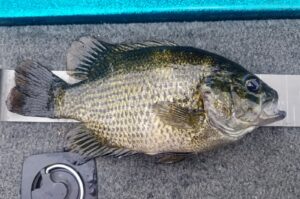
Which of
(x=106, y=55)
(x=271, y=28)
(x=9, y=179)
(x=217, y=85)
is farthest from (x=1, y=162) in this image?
(x=271, y=28)

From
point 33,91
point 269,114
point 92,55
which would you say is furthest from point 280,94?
point 33,91

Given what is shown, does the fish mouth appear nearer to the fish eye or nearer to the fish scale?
the fish eye

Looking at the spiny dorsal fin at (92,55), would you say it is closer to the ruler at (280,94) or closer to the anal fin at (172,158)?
the ruler at (280,94)

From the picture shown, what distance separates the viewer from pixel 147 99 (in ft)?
3.70

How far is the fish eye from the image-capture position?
110cm

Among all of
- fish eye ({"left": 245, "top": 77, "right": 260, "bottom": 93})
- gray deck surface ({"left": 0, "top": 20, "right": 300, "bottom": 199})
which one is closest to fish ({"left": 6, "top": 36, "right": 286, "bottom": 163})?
fish eye ({"left": 245, "top": 77, "right": 260, "bottom": 93})

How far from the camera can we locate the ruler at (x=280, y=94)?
1271 mm

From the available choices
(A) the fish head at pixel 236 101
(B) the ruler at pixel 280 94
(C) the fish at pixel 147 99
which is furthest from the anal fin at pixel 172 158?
(B) the ruler at pixel 280 94

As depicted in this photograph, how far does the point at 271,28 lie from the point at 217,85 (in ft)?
1.00

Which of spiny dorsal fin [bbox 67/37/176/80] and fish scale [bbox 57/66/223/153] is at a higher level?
spiny dorsal fin [bbox 67/37/176/80]

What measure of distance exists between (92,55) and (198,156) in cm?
32

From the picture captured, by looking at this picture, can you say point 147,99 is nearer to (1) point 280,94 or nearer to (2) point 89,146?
(2) point 89,146

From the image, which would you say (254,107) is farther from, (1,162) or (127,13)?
(1,162)

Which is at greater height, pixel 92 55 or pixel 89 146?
pixel 92 55
